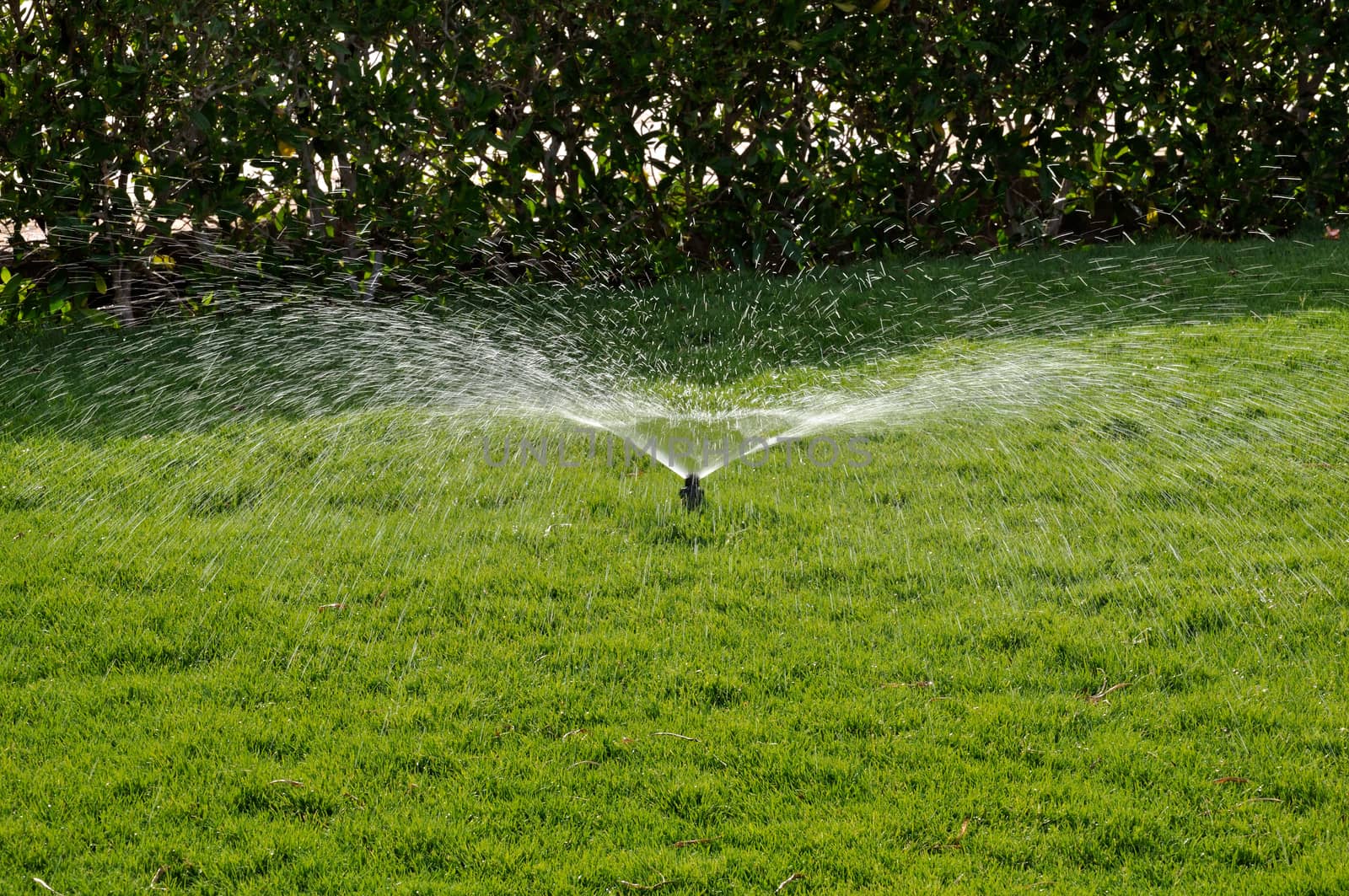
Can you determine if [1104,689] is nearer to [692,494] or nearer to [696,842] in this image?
[696,842]

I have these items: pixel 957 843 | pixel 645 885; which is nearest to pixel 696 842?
pixel 645 885

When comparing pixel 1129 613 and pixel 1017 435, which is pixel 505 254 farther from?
pixel 1129 613

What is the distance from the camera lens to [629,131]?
25.5 ft

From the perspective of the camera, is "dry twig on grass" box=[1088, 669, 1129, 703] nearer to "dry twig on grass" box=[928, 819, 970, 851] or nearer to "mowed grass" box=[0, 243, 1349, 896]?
"mowed grass" box=[0, 243, 1349, 896]

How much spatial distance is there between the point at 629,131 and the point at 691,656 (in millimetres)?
4835

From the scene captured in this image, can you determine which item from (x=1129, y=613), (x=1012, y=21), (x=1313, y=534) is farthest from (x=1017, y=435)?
(x=1012, y=21)

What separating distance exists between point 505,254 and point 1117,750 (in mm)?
5785

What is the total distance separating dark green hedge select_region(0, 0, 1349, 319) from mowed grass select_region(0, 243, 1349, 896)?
1.97 metres

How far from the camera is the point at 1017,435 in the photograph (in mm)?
5637

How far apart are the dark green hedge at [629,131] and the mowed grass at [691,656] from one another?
1967 mm

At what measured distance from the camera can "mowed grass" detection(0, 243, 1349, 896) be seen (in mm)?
2902

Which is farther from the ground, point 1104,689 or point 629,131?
point 629,131

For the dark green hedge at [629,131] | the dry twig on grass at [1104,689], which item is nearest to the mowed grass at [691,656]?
the dry twig on grass at [1104,689]

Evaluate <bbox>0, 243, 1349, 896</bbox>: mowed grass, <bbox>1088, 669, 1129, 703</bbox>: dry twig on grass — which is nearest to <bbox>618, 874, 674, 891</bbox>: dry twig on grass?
<bbox>0, 243, 1349, 896</bbox>: mowed grass
